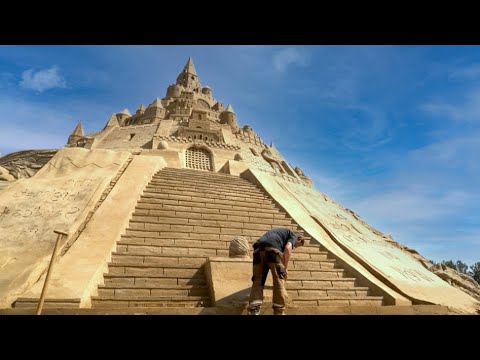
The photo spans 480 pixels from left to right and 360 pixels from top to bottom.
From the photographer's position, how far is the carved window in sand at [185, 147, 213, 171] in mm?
16125

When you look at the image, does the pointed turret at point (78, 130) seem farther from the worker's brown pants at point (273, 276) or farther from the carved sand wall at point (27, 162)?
the worker's brown pants at point (273, 276)

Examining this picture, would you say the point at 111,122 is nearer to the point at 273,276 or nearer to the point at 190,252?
the point at 190,252

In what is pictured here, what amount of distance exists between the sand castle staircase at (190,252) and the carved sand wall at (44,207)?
1109 millimetres

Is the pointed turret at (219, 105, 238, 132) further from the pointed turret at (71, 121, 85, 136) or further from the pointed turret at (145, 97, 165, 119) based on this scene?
the pointed turret at (71, 121, 85, 136)

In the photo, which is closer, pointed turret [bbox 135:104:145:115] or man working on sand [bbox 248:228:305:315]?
man working on sand [bbox 248:228:305:315]

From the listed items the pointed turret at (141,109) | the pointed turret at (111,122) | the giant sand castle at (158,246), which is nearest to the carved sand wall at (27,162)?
the giant sand castle at (158,246)

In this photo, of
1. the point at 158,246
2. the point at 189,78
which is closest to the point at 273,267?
the point at 158,246

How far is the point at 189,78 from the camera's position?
48.3 meters

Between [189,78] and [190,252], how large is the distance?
152 ft

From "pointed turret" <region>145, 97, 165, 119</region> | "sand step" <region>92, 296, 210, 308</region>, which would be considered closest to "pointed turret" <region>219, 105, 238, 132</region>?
"pointed turret" <region>145, 97, 165, 119</region>

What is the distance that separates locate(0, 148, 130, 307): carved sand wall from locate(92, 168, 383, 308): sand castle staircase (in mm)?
1109

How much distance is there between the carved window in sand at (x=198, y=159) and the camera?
16125 mm

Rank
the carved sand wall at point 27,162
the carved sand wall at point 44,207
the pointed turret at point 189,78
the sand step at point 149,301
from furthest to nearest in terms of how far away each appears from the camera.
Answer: the pointed turret at point 189,78 < the carved sand wall at point 27,162 < the carved sand wall at point 44,207 < the sand step at point 149,301
